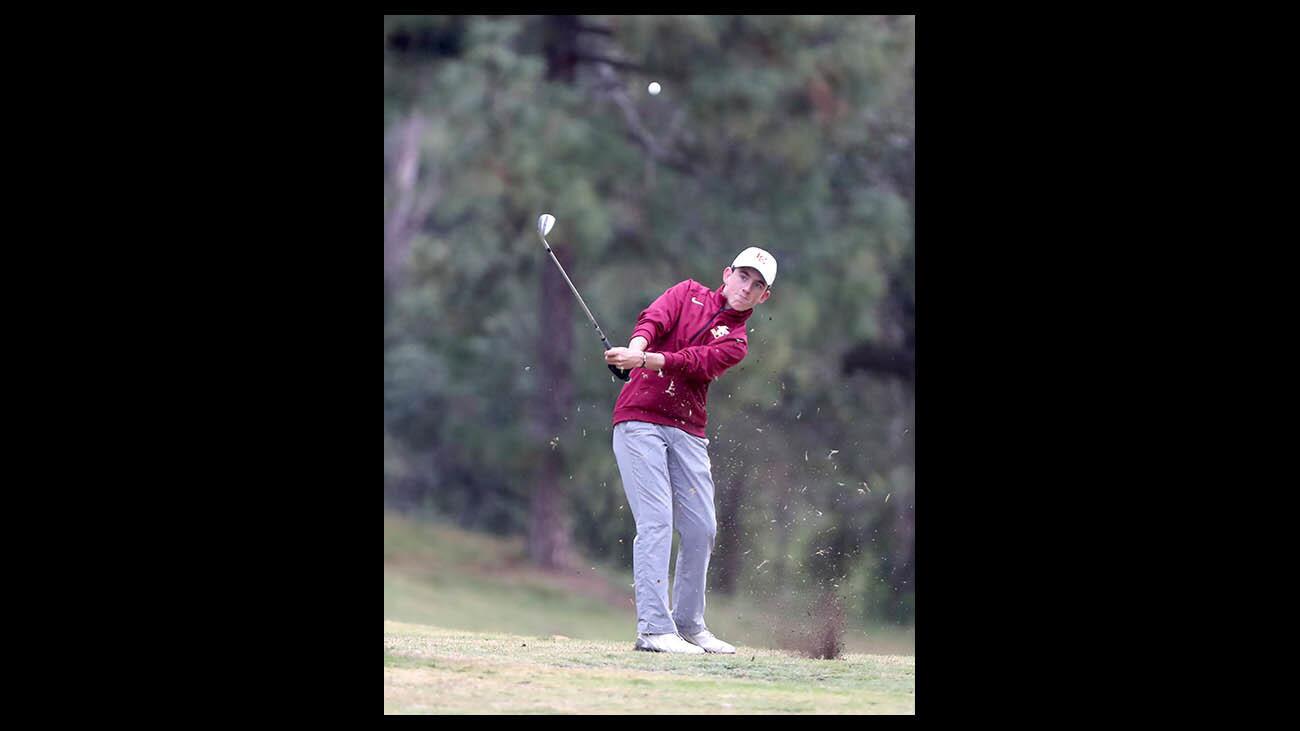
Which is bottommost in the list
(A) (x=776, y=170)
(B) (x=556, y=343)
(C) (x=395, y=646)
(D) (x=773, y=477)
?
(C) (x=395, y=646)

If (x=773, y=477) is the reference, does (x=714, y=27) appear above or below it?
above

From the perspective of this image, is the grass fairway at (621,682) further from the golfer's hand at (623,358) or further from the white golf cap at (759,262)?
the white golf cap at (759,262)

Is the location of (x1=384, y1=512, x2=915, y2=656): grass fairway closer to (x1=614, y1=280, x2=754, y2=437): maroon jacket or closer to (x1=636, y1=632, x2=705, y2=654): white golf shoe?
(x1=636, y1=632, x2=705, y2=654): white golf shoe

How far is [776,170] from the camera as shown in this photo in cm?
1357

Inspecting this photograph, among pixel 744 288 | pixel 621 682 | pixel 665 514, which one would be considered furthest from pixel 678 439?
pixel 621 682

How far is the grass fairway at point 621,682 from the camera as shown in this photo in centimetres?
554

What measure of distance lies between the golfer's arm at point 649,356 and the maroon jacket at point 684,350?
5 cm

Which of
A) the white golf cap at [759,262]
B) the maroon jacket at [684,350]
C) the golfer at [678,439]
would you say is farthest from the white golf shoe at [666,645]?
the white golf cap at [759,262]

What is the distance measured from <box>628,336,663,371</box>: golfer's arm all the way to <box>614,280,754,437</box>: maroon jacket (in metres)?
0.05

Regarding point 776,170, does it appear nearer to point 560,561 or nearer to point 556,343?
point 556,343

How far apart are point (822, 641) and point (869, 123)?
27.1 feet

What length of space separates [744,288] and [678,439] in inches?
25.9

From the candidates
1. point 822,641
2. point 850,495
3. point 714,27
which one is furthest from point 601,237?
point 822,641

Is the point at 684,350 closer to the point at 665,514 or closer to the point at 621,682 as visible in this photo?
the point at 665,514
